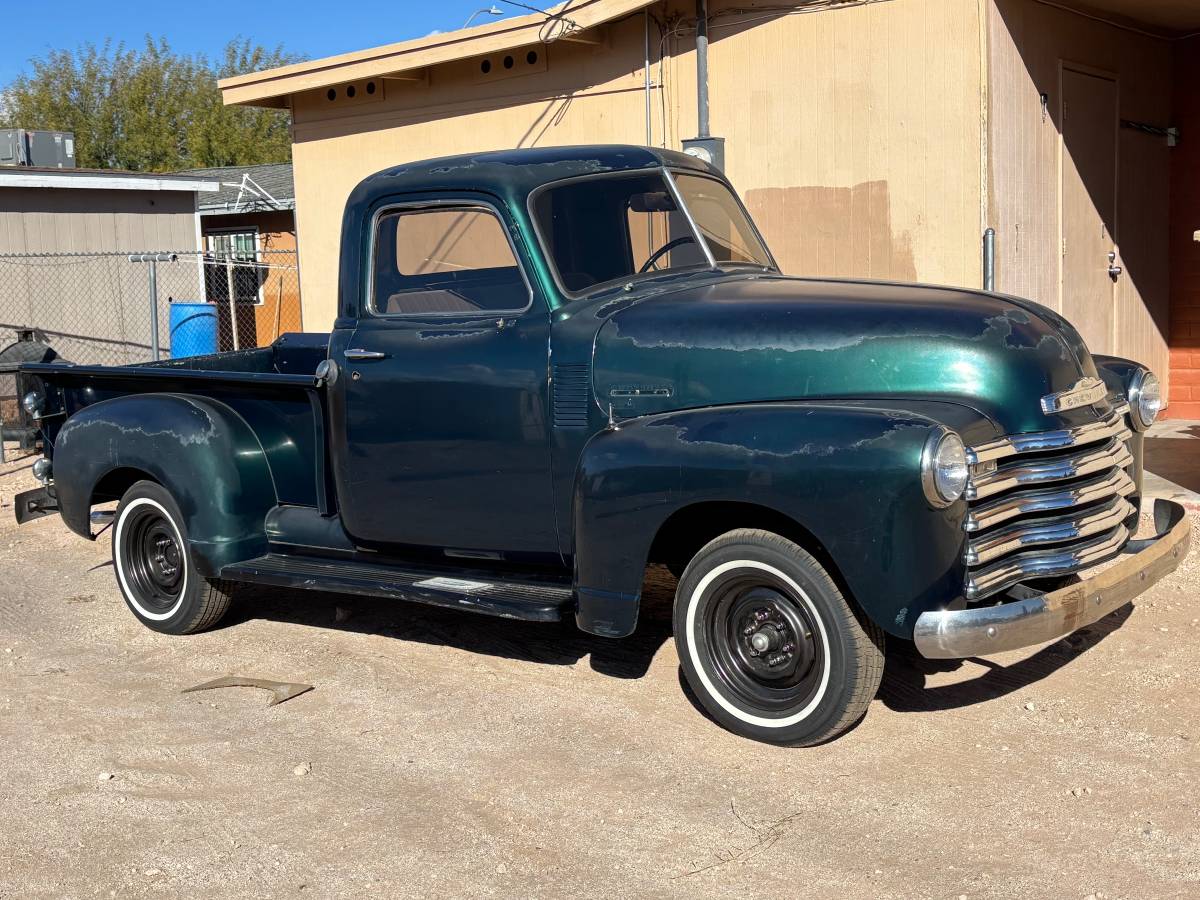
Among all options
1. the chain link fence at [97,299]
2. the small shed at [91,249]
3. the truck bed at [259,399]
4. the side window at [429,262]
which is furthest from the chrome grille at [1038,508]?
the small shed at [91,249]

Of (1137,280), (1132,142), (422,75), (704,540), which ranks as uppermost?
(422,75)

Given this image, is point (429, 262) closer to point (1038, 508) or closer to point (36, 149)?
point (1038, 508)

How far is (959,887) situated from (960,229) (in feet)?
22.0

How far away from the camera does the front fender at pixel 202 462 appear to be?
5.99 meters

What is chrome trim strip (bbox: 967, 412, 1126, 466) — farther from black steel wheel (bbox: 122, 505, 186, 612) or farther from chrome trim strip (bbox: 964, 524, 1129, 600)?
black steel wheel (bbox: 122, 505, 186, 612)

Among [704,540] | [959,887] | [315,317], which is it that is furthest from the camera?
[315,317]

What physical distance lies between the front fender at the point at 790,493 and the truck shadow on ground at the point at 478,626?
3.19ft

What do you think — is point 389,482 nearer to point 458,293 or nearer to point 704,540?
point 458,293

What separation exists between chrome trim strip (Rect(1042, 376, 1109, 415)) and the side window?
2.27m

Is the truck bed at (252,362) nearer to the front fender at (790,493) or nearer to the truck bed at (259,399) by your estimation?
the truck bed at (259,399)

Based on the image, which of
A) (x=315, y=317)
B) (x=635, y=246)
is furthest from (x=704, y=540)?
(x=315, y=317)

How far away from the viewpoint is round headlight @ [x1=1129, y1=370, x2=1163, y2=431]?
5.32m

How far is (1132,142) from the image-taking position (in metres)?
11.1

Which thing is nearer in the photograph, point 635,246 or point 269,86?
point 635,246
